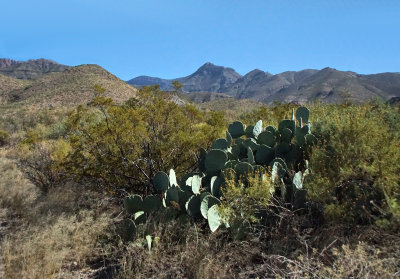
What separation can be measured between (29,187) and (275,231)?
21.6 feet

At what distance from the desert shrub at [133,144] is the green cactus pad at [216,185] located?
118 cm

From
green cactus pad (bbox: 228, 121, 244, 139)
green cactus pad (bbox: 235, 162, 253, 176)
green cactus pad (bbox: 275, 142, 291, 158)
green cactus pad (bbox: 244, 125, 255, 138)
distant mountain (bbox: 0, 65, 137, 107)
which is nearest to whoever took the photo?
green cactus pad (bbox: 235, 162, 253, 176)

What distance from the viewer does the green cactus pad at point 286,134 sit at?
→ 232 inches

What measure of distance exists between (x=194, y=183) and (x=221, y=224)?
93 cm

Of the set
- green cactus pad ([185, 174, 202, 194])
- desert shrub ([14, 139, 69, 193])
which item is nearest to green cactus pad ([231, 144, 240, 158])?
green cactus pad ([185, 174, 202, 194])

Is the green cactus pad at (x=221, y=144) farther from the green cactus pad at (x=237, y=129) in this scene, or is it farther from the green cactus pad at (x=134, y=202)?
the green cactus pad at (x=134, y=202)

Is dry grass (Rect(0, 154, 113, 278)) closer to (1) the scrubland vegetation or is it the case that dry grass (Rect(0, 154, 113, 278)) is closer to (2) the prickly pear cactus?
(1) the scrubland vegetation

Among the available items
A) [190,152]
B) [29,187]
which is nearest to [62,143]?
[29,187]

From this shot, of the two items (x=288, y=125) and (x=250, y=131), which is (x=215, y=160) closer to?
(x=250, y=131)

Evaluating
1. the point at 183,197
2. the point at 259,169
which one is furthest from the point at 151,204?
the point at 259,169

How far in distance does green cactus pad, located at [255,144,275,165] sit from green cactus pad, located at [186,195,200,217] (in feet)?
4.79

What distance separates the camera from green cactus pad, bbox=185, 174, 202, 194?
17.2 feet

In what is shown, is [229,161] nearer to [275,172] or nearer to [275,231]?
[275,172]

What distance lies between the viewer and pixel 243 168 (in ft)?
17.2
